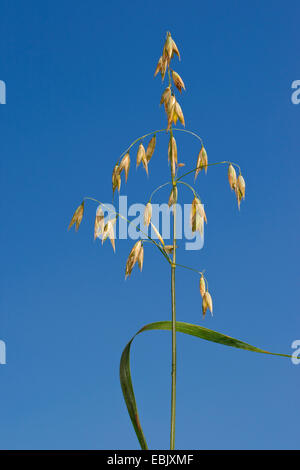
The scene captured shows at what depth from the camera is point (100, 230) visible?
1907mm

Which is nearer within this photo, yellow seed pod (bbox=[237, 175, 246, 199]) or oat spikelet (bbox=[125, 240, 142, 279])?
oat spikelet (bbox=[125, 240, 142, 279])

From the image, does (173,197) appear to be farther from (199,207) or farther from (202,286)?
(202,286)

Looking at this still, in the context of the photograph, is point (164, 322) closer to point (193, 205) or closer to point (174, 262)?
point (174, 262)

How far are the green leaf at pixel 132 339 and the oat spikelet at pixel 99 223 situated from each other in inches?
12.8

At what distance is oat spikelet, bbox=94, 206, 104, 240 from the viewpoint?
1.91 meters

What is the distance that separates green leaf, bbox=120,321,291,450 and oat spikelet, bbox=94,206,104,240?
326 mm

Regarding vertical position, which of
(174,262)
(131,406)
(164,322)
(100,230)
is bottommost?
(131,406)

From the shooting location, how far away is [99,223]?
6.27ft

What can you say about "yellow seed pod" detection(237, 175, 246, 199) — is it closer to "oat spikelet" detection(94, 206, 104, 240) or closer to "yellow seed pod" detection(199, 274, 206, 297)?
"yellow seed pod" detection(199, 274, 206, 297)

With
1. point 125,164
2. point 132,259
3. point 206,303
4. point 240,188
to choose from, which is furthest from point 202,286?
point 125,164

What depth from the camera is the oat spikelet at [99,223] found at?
191 centimetres
